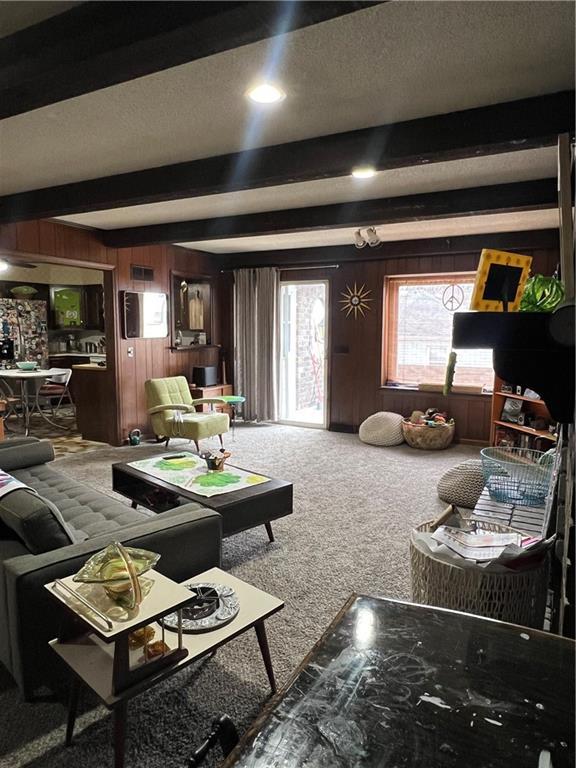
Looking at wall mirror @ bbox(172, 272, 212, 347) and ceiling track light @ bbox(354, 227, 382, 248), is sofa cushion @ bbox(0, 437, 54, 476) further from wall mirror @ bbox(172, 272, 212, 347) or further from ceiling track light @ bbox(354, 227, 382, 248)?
ceiling track light @ bbox(354, 227, 382, 248)

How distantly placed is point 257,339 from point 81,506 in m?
4.56

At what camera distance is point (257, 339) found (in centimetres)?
711

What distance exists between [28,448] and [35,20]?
9.02 feet

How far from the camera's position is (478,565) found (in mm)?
1698

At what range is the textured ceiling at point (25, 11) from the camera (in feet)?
4.57

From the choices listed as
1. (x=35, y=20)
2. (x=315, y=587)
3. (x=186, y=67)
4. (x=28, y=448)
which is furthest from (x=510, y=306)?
(x=28, y=448)

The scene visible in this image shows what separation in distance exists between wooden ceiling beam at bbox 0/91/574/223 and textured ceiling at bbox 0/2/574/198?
6 cm

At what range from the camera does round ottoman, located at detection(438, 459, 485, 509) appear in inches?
154

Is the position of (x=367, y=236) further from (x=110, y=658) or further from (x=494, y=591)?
(x=110, y=658)

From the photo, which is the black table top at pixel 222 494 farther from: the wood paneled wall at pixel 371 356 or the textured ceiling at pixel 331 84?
the wood paneled wall at pixel 371 356

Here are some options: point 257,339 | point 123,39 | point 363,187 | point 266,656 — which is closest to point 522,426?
point 363,187

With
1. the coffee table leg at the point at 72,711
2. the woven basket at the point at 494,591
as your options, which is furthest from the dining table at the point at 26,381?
the woven basket at the point at 494,591

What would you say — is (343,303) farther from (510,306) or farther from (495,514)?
(510,306)

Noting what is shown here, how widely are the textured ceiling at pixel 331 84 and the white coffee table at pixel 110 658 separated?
1913 mm
